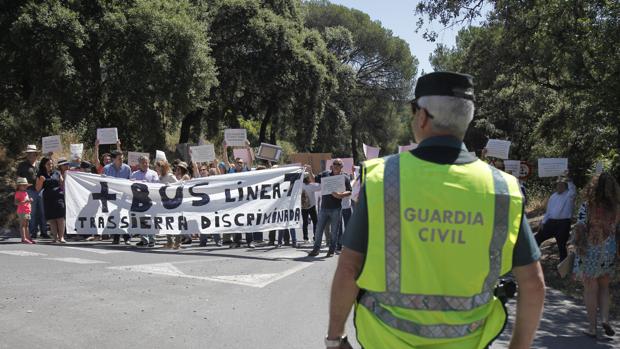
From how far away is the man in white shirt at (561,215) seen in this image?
38.2ft

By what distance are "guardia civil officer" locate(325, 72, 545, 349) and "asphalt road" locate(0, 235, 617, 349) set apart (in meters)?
3.73

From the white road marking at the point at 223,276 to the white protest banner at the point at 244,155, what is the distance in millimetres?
4730

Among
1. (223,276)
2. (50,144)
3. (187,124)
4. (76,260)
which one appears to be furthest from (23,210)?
(187,124)

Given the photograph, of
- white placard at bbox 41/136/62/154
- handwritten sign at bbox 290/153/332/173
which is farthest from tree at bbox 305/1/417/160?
white placard at bbox 41/136/62/154

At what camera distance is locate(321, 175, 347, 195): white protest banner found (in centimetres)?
1228

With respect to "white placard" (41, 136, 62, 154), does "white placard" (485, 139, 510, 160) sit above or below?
below

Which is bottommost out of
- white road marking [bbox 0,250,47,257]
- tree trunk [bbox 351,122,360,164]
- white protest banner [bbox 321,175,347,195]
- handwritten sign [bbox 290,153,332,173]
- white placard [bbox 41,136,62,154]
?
white road marking [bbox 0,250,47,257]

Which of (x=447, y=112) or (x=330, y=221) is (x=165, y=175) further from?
(x=447, y=112)

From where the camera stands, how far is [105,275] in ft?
29.5

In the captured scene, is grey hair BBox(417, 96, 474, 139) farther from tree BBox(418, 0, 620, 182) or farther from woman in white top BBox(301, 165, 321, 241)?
woman in white top BBox(301, 165, 321, 241)

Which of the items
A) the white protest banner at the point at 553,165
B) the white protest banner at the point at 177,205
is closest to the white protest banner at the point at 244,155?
the white protest banner at the point at 177,205

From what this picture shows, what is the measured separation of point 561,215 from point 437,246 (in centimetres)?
1022

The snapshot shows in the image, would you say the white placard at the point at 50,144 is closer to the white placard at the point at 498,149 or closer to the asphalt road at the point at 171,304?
the asphalt road at the point at 171,304

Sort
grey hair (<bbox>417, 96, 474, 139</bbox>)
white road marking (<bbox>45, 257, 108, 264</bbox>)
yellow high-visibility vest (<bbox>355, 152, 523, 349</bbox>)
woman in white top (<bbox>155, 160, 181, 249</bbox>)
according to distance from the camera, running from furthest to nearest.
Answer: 1. woman in white top (<bbox>155, 160, 181, 249</bbox>)
2. white road marking (<bbox>45, 257, 108, 264</bbox>)
3. grey hair (<bbox>417, 96, 474, 139</bbox>)
4. yellow high-visibility vest (<bbox>355, 152, 523, 349</bbox>)
